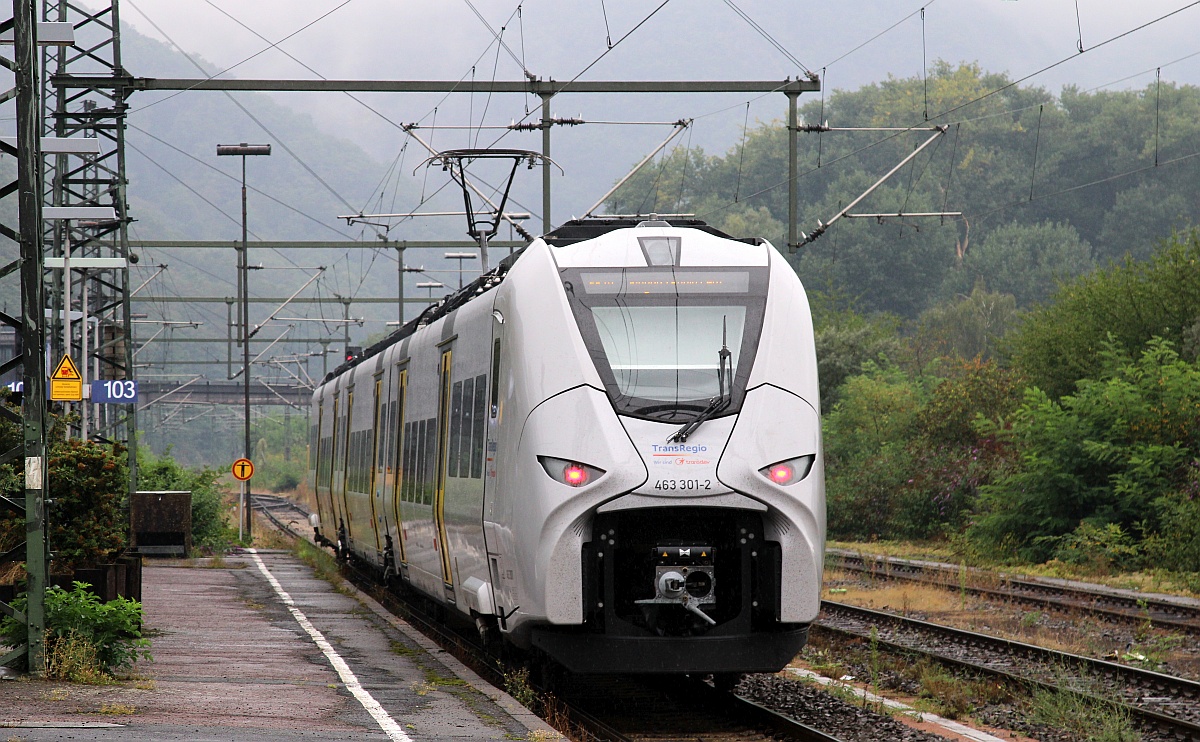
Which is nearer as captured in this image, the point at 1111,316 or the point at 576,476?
the point at 576,476

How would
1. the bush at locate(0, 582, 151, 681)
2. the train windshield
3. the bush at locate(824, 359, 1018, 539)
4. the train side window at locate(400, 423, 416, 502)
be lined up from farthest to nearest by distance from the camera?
the bush at locate(824, 359, 1018, 539) → the train side window at locate(400, 423, 416, 502) → the bush at locate(0, 582, 151, 681) → the train windshield

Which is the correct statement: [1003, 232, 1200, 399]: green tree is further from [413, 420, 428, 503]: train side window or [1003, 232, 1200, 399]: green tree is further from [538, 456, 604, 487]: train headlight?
[538, 456, 604, 487]: train headlight

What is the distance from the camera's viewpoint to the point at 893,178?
84250 millimetres

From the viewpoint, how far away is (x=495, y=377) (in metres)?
11.8

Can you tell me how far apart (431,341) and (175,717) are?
6418 millimetres

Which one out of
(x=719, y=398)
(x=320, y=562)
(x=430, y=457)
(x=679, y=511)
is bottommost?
(x=320, y=562)

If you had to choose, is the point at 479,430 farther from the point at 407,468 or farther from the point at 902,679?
the point at 407,468

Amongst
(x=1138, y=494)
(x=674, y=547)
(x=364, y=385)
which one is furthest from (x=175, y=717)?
(x=1138, y=494)

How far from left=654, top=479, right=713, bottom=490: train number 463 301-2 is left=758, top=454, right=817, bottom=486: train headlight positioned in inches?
16.4

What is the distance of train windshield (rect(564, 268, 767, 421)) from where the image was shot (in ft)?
34.6

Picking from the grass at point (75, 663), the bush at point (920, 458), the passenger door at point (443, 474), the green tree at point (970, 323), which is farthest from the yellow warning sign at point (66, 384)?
the green tree at point (970, 323)

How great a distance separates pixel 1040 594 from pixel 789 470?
1226 cm

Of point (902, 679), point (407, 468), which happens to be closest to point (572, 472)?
point (902, 679)

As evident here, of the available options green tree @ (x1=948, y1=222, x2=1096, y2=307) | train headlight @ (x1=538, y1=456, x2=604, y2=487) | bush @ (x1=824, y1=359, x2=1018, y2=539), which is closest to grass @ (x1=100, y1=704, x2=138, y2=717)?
train headlight @ (x1=538, y1=456, x2=604, y2=487)
